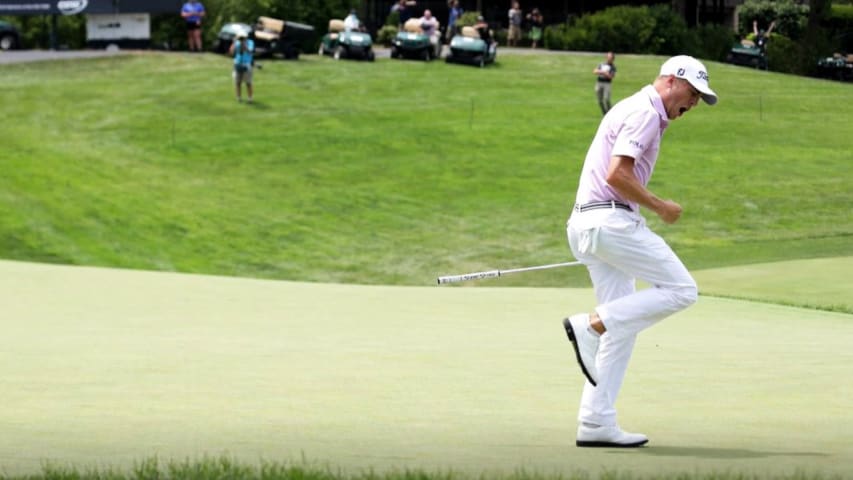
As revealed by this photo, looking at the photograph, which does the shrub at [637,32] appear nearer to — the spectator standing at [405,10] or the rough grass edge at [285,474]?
the spectator standing at [405,10]

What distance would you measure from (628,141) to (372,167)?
3090 centimetres

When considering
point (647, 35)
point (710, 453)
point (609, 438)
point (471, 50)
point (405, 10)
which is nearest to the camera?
point (710, 453)

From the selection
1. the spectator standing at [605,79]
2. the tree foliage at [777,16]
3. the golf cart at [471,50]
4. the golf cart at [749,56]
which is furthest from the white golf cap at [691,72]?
the tree foliage at [777,16]

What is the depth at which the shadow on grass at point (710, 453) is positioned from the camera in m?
7.36

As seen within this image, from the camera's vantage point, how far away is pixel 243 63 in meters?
46.1

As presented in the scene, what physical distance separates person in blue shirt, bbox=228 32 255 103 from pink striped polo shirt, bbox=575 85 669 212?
37406mm

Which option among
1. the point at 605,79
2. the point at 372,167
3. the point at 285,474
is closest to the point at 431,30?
the point at 605,79

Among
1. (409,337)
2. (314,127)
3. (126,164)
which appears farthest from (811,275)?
(314,127)

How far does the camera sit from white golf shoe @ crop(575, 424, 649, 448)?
7809mm

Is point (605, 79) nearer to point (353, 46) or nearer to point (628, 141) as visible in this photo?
point (353, 46)

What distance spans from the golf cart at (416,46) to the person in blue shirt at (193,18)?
7.44m

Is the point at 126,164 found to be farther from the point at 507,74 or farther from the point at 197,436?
the point at 197,436

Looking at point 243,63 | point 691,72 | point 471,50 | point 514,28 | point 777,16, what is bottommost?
point 471,50

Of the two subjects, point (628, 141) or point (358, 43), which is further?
point (358, 43)
